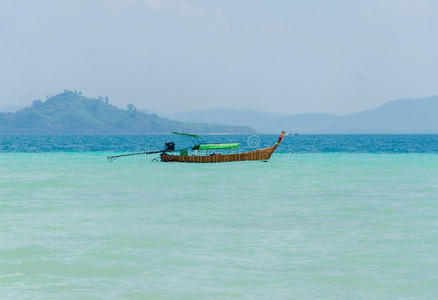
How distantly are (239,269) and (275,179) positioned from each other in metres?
21.3

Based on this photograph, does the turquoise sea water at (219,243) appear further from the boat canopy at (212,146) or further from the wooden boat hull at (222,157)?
the wooden boat hull at (222,157)

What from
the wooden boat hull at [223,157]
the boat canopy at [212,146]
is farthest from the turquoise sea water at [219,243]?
the wooden boat hull at [223,157]

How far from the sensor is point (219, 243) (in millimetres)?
13688

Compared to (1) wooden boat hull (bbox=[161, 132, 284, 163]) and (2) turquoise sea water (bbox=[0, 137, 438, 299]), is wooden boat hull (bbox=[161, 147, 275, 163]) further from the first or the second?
(2) turquoise sea water (bbox=[0, 137, 438, 299])

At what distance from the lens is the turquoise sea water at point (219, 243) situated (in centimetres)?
1008

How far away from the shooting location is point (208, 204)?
21422mm

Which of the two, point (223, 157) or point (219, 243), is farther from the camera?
point (223, 157)

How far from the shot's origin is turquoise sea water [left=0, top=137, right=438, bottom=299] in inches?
397

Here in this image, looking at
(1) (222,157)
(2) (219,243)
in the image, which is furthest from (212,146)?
(2) (219,243)

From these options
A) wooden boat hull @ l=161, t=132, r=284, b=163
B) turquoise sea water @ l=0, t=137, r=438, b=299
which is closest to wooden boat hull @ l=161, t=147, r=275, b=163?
wooden boat hull @ l=161, t=132, r=284, b=163

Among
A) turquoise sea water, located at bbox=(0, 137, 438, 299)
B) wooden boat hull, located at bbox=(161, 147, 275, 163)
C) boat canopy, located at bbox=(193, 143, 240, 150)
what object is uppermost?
boat canopy, located at bbox=(193, 143, 240, 150)

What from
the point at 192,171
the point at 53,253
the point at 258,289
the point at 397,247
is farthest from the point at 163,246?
the point at 192,171

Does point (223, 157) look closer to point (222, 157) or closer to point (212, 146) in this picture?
point (222, 157)

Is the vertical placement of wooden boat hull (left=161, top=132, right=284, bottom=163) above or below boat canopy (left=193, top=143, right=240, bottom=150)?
below
